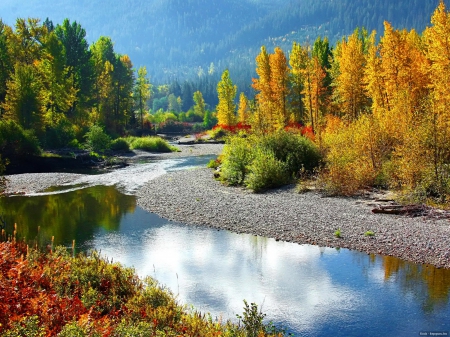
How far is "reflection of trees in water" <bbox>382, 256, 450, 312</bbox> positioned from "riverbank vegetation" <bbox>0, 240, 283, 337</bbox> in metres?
5.42

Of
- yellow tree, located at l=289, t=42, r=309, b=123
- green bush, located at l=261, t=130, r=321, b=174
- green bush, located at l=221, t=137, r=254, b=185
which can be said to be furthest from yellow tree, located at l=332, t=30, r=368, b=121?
green bush, located at l=221, t=137, r=254, b=185

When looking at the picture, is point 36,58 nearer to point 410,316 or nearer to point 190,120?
point 410,316

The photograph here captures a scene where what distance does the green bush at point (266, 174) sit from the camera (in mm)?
29391

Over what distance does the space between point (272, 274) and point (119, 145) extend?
170 feet

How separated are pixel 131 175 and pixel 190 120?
92.7 metres

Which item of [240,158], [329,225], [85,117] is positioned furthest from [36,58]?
[329,225]

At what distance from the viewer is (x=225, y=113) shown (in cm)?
8438

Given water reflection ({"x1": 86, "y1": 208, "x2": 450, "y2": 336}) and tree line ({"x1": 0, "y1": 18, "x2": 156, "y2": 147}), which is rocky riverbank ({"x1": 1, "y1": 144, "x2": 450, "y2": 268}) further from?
tree line ({"x1": 0, "y1": 18, "x2": 156, "y2": 147})

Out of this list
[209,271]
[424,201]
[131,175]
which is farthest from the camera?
[131,175]

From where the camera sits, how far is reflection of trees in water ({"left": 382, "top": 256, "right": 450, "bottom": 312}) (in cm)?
1243

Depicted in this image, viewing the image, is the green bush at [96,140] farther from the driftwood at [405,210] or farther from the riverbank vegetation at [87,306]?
the riverbank vegetation at [87,306]

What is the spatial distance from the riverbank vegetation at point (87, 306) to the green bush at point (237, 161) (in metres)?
20.2

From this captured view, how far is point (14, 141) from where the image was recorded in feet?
138

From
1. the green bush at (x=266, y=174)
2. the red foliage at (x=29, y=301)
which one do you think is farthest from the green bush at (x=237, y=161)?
the red foliage at (x=29, y=301)
